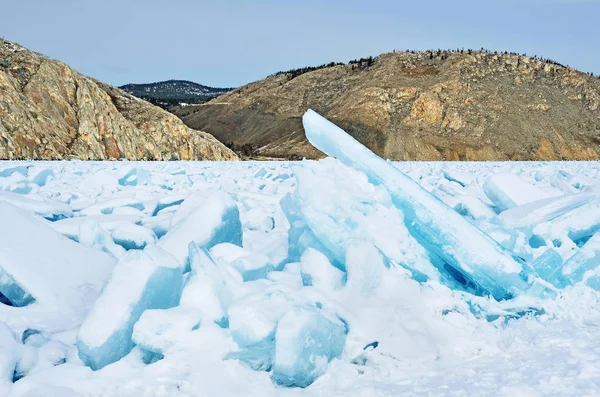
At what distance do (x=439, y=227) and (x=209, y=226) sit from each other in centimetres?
118

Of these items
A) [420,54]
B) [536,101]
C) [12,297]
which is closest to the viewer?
[12,297]

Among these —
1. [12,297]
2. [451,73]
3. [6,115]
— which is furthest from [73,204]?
[451,73]

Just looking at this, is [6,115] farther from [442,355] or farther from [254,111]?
[254,111]

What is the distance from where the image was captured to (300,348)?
76.9 inches

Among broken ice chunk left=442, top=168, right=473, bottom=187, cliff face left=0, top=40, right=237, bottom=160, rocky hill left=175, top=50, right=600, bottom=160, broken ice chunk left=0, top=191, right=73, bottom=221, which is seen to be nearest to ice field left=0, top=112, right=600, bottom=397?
broken ice chunk left=0, top=191, right=73, bottom=221

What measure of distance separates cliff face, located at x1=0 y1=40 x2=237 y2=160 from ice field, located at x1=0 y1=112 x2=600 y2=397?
24668mm

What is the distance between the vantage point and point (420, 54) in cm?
6222

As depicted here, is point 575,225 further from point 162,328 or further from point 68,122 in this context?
point 68,122

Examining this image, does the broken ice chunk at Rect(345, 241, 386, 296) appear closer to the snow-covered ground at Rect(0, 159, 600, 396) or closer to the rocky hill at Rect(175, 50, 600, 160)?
the snow-covered ground at Rect(0, 159, 600, 396)

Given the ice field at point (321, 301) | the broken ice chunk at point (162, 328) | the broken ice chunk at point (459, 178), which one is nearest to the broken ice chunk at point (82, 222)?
the ice field at point (321, 301)

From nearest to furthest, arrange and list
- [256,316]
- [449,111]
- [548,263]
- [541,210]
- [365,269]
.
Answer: [256,316] < [365,269] < [548,263] < [541,210] < [449,111]

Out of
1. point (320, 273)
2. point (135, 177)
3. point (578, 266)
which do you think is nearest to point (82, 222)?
point (320, 273)

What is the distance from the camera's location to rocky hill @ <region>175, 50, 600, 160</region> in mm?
50906

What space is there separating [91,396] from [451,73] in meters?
58.2
